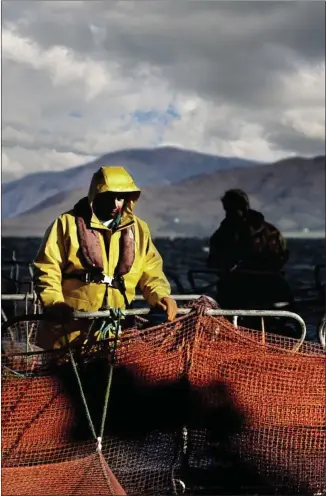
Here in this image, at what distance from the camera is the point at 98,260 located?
4562 millimetres

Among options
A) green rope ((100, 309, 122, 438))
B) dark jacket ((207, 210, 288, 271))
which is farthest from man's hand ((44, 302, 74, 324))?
dark jacket ((207, 210, 288, 271))

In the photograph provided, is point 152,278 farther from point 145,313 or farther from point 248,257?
point 248,257

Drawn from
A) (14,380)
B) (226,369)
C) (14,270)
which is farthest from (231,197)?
(14,270)

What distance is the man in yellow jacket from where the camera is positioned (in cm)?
448

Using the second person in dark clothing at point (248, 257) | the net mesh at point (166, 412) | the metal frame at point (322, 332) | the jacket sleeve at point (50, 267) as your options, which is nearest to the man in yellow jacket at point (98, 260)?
the jacket sleeve at point (50, 267)

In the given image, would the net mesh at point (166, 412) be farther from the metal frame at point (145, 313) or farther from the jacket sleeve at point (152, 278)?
the jacket sleeve at point (152, 278)

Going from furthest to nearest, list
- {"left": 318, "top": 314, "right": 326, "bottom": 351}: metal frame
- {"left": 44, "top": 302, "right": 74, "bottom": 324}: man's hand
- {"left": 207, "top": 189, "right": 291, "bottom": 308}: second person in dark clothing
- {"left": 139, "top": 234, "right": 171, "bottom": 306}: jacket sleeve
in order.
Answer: {"left": 207, "top": 189, "right": 291, "bottom": 308}: second person in dark clothing
{"left": 318, "top": 314, "right": 326, "bottom": 351}: metal frame
{"left": 139, "top": 234, "right": 171, "bottom": 306}: jacket sleeve
{"left": 44, "top": 302, "right": 74, "bottom": 324}: man's hand

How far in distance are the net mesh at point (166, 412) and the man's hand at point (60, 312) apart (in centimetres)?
32

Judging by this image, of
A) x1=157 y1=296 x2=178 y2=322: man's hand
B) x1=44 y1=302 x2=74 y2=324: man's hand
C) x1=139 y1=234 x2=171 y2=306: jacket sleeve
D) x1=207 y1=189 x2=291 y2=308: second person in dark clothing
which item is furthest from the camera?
x1=207 y1=189 x2=291 y2=308: second person in dark clothing

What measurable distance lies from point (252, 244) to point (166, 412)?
2.27 meters

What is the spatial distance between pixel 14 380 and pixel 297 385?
156 centimetres

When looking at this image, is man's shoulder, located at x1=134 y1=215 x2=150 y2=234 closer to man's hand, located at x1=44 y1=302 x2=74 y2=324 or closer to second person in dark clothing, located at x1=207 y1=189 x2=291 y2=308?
man's hand, located at x1=44 y1=302 x2=74 y2=324

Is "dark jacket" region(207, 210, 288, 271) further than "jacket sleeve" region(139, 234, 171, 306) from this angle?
Yes

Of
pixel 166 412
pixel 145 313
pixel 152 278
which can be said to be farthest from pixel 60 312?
pixel 166 412
